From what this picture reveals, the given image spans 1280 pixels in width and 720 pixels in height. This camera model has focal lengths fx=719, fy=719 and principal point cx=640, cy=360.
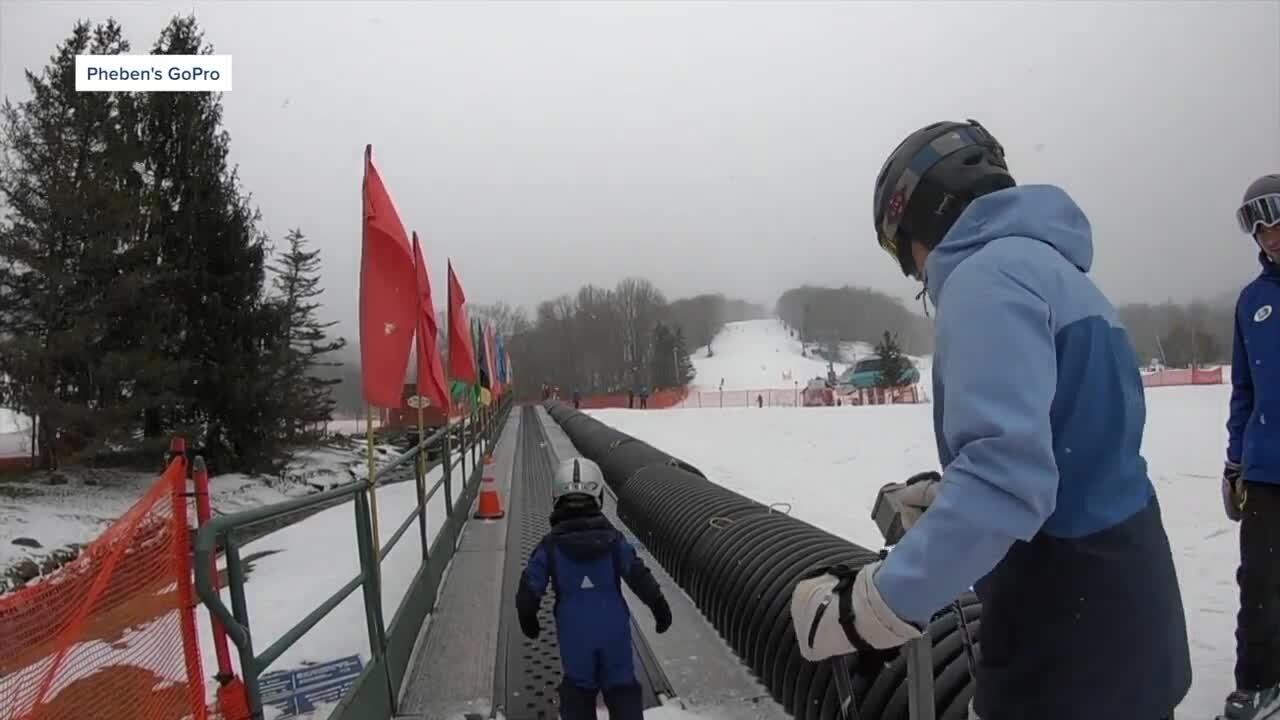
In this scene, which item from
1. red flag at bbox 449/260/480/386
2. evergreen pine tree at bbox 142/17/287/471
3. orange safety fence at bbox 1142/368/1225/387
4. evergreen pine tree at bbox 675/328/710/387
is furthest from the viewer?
evergreen pine tree at bbox 675/328/710/387

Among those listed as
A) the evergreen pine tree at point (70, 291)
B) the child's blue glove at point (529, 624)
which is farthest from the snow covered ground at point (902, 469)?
the evergreen pine tree at point (70, 291)

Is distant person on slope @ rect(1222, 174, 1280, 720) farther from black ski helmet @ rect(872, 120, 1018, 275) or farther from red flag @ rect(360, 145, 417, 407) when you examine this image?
red flag @ rect(360, 145, 417, 407)

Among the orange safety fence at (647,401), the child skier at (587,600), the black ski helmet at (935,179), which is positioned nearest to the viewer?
the black ski helmet at (935,179)

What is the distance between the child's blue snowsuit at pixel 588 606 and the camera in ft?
10.5

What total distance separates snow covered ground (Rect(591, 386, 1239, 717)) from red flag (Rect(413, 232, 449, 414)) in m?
4.65

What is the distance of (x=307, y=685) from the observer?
389 centimetres

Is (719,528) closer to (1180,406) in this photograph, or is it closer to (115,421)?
(1180,406)

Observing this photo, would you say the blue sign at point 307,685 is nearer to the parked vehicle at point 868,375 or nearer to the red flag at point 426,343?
the red flag at point 426,343

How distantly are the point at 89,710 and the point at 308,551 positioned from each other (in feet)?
22.0

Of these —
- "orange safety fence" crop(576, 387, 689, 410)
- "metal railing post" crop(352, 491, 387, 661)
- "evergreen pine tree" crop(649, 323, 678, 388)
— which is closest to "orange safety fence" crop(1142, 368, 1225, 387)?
"orange safety fence" crop(576, 387, 689, 410)

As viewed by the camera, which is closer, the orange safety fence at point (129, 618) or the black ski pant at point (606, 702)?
the orange safety fence at point (129, 618)

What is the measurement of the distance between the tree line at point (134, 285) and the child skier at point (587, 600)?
2606cm

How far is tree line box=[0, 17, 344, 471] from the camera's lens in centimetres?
2411

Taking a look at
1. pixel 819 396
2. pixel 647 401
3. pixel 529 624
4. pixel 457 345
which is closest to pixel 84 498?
pixel 457 345
